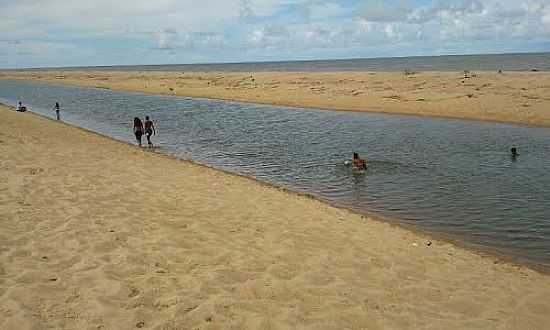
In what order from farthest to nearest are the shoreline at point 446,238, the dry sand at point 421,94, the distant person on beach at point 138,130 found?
1. the dry sand at point 421,94
2. the distant person on beach at point 138,130
3. the shoreline at point 446,238

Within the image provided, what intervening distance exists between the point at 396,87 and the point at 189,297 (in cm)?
3622

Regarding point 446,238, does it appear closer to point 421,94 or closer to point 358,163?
point 358,163

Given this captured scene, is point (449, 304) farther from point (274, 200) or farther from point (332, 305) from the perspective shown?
point (274, 200)

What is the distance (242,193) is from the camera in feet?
42.5

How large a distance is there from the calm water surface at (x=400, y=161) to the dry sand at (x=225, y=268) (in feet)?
6.06

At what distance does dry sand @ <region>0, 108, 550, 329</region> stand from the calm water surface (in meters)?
1.85

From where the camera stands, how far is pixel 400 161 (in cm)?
1864

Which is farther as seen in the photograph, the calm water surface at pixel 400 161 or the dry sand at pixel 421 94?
the dry sand at pixel 421 94

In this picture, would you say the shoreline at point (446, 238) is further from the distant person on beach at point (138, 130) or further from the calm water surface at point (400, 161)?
the distant person on beach at point (138, 130)

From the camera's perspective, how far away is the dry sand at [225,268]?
595 centimetres

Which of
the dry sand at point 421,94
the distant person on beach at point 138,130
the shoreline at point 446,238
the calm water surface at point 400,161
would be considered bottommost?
the shoreline at point 446,238

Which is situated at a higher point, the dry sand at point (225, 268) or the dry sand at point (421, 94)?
the dry sand at point (421, 94)

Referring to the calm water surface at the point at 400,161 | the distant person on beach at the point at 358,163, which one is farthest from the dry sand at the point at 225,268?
the distant person on beach at the point at 358,163

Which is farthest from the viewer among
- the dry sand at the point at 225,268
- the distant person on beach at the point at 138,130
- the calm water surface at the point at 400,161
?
the distant person on beach at the point at 138,130
